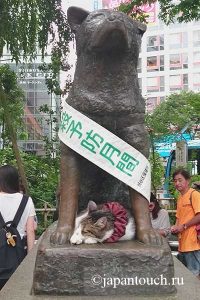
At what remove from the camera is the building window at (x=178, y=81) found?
45938mm

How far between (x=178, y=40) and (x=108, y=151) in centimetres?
4678

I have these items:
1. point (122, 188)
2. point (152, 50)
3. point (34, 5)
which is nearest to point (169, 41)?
point (152, 50)

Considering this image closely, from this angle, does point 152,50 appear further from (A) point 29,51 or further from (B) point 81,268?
(B) point 81,268

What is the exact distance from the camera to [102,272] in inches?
88.6

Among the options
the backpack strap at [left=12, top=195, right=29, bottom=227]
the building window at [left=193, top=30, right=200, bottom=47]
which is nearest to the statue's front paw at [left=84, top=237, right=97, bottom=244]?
the backpack strap at [left=12, top=195, right=29, bottom=227]

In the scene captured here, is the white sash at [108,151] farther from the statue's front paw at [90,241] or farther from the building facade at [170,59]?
the building facade at [170,59]

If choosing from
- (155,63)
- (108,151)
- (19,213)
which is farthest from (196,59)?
(108,151)

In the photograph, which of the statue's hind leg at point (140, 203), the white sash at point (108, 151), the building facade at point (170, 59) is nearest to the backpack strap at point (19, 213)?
the white sash at point (108, 151)

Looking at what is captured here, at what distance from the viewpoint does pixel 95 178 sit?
285 centimetres

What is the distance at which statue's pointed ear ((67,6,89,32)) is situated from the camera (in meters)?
2.68

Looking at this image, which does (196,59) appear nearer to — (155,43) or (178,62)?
(178,62)

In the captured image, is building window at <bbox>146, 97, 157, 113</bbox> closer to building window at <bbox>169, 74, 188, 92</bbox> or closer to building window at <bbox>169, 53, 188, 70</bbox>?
building window at <bbox>169, 74, 188, 92</bbox>

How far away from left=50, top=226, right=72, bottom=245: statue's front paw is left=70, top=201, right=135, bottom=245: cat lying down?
3cm

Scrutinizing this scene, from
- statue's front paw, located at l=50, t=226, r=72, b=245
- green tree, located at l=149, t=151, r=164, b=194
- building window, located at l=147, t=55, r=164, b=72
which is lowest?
green tree, located at l=149, t=151, r=164, b=194
